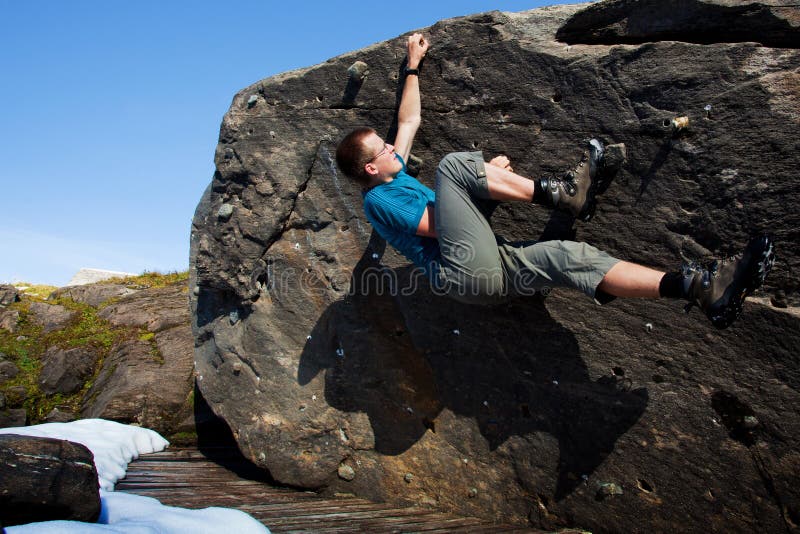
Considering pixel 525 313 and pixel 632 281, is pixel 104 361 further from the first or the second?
pixel 632 281

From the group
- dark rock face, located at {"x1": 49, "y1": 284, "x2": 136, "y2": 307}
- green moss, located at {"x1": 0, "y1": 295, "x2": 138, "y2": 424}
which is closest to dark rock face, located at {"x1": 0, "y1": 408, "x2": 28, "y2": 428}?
green moss, located at {"x1": 0, "y1": 295, "x2": 138, "y2": 424}

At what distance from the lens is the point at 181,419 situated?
23.3 ft

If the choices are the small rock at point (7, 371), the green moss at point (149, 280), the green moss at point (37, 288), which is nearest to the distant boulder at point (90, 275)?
the green moss at point (37, 288)

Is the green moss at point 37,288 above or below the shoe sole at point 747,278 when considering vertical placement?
above

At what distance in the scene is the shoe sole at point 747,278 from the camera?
3314 mm

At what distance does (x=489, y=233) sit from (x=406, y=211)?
0.56 meters

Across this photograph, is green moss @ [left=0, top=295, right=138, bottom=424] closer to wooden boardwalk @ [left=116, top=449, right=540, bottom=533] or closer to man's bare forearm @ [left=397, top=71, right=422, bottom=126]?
wooden boardwalk @ [left=116, top=449, right=540, bottom=533]

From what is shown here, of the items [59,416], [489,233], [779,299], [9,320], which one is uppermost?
[489,233]

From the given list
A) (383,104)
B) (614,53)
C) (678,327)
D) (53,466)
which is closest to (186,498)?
(53,466)

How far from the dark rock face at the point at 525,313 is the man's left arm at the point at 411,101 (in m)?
0.11

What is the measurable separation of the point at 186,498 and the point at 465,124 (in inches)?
134

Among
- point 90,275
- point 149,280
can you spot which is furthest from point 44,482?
point 90,275

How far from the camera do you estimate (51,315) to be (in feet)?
29.8

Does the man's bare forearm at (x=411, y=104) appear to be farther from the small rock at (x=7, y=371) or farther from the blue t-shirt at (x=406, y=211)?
the small rock at (x=7, y=371)
